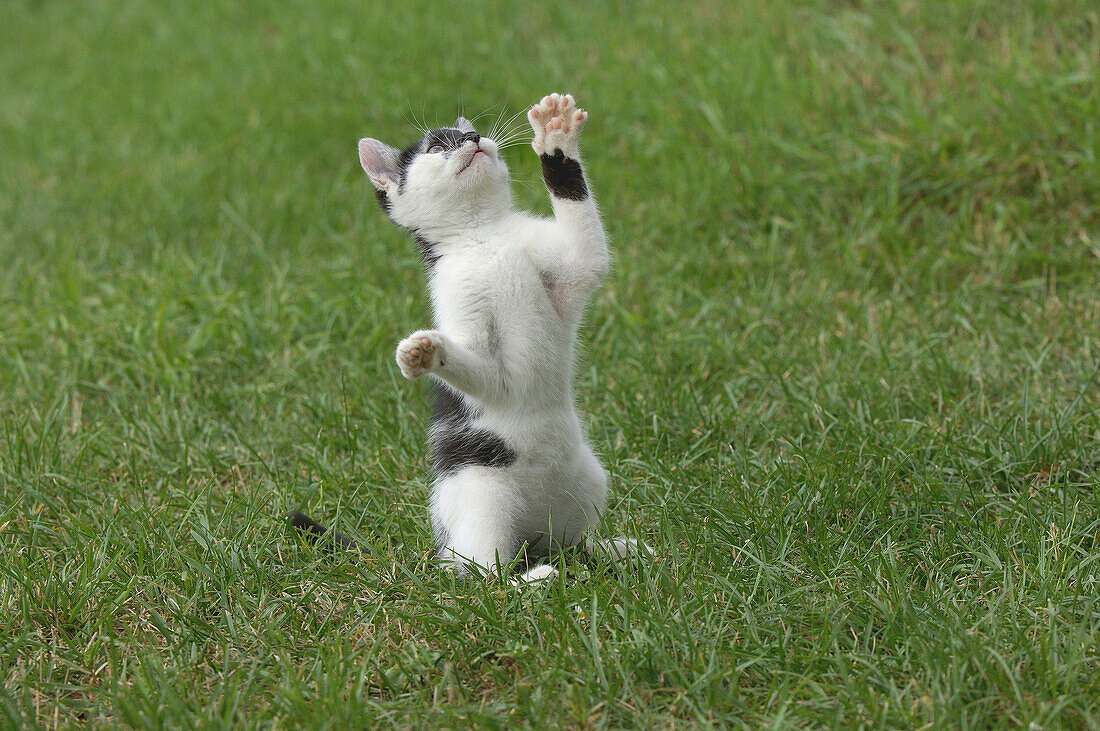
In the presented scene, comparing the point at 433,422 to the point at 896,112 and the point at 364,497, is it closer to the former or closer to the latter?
the point at 364,497

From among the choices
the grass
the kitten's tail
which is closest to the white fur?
the grass

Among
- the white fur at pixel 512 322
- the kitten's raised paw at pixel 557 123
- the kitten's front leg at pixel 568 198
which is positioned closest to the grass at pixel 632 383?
the white fur at pixel 512 322

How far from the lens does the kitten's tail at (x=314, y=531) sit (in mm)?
3199

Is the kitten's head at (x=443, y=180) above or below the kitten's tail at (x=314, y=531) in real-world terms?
above

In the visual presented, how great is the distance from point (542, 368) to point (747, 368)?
170 cm

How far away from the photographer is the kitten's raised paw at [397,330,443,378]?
8.13ft

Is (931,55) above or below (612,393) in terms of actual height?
above

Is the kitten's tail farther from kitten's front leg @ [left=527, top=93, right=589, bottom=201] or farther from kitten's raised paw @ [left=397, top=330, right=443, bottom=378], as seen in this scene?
kitten's front leg @ [left=527, top=93, right=589, bottom=201]

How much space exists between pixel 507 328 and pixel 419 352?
445 millimetres

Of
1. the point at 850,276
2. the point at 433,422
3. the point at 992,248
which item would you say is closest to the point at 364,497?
the point at 433,422

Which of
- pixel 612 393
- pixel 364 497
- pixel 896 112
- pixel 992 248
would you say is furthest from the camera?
pixel 896 112

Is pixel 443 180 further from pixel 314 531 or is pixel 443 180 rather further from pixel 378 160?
pixel 314 531

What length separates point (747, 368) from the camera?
4355 millimetres

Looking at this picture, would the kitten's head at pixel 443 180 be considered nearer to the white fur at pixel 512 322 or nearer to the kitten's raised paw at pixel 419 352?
the white fur at pixel 512 322
